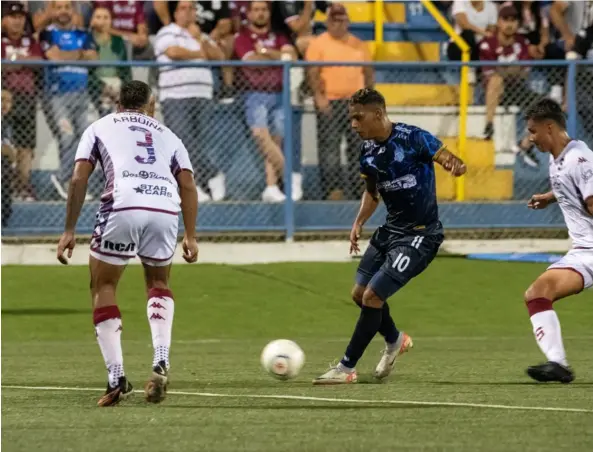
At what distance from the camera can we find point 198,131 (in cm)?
1778

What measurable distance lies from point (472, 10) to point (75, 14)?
538 centimetres

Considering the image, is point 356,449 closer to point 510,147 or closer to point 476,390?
point 476,390

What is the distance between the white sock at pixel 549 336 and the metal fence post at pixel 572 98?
859 cm

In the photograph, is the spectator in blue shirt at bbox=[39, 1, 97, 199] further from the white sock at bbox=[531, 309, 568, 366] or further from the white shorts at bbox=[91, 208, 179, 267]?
the white sock at bbox=[531, 309, 568, 366]

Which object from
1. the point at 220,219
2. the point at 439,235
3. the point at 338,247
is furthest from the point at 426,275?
the point at 439,235

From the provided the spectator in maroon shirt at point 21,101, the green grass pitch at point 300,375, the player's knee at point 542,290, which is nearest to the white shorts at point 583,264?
the player's knee at point 542,290

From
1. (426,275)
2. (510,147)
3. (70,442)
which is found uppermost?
(70,442)

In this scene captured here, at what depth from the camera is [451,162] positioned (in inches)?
385

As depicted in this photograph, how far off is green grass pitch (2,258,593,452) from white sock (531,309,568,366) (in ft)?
0.83

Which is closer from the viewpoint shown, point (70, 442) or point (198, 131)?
point (70, 442)

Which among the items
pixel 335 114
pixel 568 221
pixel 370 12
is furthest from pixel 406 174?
pixel 370 12

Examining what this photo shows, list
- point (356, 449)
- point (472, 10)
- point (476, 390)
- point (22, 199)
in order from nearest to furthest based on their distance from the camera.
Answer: point (356, 449) < point (476, 390) < point (22, 199) < point (472, 10)

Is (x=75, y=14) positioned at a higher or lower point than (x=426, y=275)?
higher

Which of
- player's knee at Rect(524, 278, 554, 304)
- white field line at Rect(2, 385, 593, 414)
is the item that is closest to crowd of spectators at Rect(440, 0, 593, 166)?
player's knee at Rect(524, 278, 554, 304)
